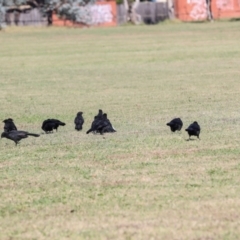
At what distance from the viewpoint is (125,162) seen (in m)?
13.5

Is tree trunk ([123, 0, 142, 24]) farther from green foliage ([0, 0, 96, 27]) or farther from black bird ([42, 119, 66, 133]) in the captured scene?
black bird ([42, 119, 66, 133])

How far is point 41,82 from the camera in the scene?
32.2m

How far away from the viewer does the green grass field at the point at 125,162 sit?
9547 mm

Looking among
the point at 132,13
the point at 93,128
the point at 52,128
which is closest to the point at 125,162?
the point at 93,128

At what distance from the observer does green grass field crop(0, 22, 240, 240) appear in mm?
9547

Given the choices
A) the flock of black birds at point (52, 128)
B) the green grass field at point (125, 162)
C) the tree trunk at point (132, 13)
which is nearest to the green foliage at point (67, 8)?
the tree trunk at point (132, 13)

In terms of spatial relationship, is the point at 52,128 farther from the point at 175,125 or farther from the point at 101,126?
the point at 175,125

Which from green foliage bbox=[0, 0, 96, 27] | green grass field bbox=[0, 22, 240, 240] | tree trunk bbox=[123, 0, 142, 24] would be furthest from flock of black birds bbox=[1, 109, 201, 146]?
tree trunk bbox=[123, 0, 142, 24]

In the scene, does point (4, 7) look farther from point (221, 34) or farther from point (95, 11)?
point (221, 34)

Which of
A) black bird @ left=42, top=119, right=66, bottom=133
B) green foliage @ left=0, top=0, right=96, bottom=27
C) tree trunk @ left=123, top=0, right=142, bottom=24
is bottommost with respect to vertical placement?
tree trunk @ left=123, top=0, right=142, bottom=24

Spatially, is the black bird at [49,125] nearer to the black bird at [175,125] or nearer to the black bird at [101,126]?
the black bird at [101,126]

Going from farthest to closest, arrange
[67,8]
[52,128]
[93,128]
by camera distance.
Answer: [67,8]
[52,128]
[93,128]

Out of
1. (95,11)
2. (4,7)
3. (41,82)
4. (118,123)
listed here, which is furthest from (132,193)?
(95,11)

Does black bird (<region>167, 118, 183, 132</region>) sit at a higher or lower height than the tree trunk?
higher
